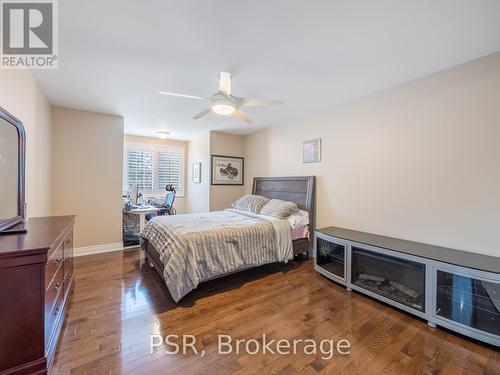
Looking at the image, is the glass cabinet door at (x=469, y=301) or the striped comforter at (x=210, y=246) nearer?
the glass cabinet door at (x=469, y=301)

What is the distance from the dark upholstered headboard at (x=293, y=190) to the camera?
3.65 m

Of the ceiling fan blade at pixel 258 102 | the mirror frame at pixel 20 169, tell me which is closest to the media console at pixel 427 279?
the ceiling fan blade at pixel 258 102

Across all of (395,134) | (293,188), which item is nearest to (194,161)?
(293,188)

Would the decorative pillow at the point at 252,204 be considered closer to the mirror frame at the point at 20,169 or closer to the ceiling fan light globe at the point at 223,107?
the ceiling fan light globe at the point at 223,107

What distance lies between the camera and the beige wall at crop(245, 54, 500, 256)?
80.2 inches

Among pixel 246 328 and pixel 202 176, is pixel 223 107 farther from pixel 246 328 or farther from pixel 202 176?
pixel 202 176

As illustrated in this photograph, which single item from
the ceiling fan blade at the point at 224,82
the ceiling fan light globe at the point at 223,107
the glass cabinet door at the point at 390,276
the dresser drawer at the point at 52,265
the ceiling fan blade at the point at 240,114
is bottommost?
the glass cabinet door at the point at 390,276

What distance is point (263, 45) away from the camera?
191 cm

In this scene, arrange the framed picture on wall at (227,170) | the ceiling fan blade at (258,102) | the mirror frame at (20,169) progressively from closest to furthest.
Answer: the mirror frame at (20,169), the ceiling fan blade at (258,102), the framed picture on wall at (227,170)

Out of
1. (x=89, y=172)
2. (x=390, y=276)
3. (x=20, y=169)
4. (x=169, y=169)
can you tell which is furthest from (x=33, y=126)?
(x=390, y=276)

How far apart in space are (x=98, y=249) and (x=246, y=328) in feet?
10.6

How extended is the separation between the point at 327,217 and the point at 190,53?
293 centimetres

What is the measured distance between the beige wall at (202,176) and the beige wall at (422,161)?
101 inches

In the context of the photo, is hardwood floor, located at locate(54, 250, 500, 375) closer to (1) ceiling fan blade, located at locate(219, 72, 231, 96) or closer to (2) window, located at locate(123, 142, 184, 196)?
(1) ceiling fan blade, located at locate(219, 72, 231, 96)
